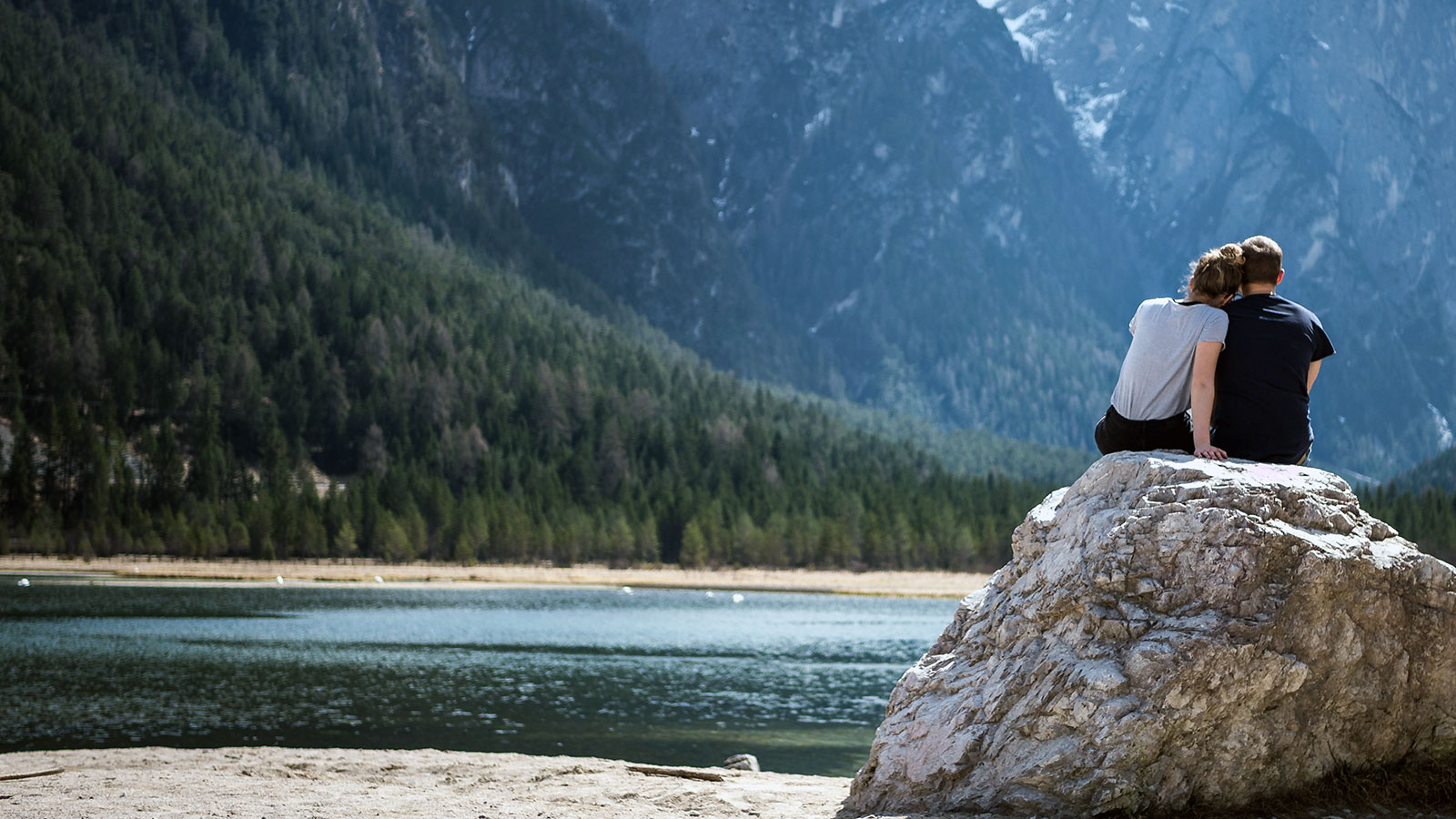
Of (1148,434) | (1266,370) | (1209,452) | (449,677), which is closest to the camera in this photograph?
(1209,452)

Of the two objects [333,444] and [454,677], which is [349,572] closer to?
[333,444]

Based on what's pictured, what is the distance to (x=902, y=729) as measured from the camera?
13.2 meters

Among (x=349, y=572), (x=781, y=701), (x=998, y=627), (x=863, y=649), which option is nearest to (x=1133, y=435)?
(x=998, y=627)

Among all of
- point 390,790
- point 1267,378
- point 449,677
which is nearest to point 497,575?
point 449,677

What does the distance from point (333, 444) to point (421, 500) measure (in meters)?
44.7

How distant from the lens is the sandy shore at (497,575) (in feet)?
393

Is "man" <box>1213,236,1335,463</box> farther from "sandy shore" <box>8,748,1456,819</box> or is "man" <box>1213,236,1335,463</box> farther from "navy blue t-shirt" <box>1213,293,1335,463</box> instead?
"sandy shore" <box>8,748,1456,819</box>

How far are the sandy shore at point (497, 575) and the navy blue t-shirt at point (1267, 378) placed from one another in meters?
105

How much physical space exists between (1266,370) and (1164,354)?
89 cm

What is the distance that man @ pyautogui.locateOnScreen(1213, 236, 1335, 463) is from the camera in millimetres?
13047

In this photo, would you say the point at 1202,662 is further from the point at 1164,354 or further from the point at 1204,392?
the point at 1164,354

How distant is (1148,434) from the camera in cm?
1365

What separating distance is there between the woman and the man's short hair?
75 mm

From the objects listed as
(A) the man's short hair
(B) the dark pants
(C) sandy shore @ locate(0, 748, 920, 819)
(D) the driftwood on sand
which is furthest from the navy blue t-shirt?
(D) the driftwood on sand
